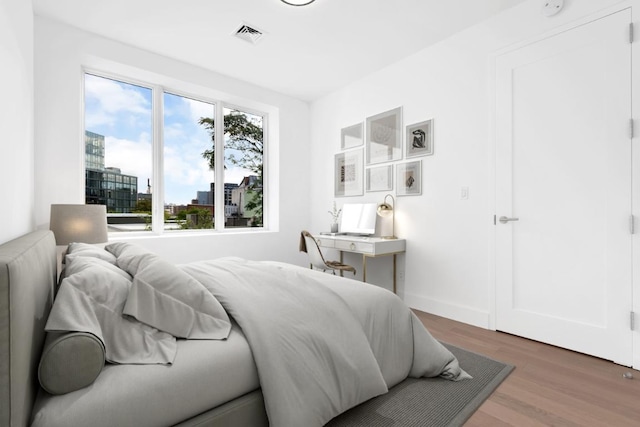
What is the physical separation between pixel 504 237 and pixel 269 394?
92.2 inches

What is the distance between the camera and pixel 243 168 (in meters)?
4.42

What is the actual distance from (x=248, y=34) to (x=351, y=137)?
66.0 inches

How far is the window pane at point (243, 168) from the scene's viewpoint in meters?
4.29

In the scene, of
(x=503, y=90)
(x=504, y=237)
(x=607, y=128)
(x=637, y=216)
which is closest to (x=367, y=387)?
(x=504, y=237)

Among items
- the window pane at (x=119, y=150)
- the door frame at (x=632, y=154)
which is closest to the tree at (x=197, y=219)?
the window pane at (x=119, y=150)

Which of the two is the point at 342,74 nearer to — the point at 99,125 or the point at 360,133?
the point at 360,133

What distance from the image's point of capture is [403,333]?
1.75 meters

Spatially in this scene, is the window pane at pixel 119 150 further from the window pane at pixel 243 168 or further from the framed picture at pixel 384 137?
the framed picture at pixel 384 137

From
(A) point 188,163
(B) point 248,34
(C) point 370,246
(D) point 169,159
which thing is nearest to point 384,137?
(C) point 370,246

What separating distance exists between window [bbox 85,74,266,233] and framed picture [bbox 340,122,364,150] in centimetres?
126

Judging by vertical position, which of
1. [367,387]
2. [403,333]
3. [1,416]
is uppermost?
[1,416]

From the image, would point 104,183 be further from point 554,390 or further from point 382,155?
point 554,390

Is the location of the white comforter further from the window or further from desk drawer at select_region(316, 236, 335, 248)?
the window

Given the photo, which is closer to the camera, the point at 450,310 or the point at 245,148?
the point at 450,310
